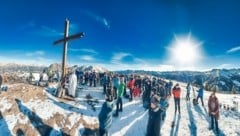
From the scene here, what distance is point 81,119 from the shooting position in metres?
18.0

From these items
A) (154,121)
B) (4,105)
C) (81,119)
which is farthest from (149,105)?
(4,105)

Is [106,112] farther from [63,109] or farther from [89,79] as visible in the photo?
[89,79]

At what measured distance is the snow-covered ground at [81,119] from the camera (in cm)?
1623

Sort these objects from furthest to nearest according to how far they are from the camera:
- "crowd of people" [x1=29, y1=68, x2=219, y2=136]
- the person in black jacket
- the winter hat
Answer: the person in black jacket
the winter hat
"crowd of people" [x1=29, y1=68, x2=219, y2=136]

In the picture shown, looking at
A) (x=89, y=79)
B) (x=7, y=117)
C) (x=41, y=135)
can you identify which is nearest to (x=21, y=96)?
(x=7, y=117)

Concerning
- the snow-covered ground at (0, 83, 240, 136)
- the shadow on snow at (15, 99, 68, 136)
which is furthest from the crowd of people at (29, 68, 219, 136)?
the shadow on snow at (15, 99, 68, 136)

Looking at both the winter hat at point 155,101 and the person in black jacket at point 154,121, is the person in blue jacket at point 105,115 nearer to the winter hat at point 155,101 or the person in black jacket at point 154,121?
the winter hat at point 155,101

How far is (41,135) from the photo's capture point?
1544cm

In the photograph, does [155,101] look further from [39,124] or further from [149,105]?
[39,124]

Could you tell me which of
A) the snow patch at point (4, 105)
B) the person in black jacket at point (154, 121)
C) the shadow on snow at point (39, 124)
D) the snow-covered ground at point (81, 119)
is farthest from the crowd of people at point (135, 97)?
the snow patch at point (4, 105)

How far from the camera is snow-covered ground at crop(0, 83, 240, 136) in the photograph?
1623 cm

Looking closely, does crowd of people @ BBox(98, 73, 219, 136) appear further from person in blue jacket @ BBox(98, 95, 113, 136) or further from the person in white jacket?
the person in white jacket

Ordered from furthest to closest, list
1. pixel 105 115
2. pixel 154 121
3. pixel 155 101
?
pixel 154 121 → pixel 155 101 → pixel 105 115

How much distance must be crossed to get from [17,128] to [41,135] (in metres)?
1.32
